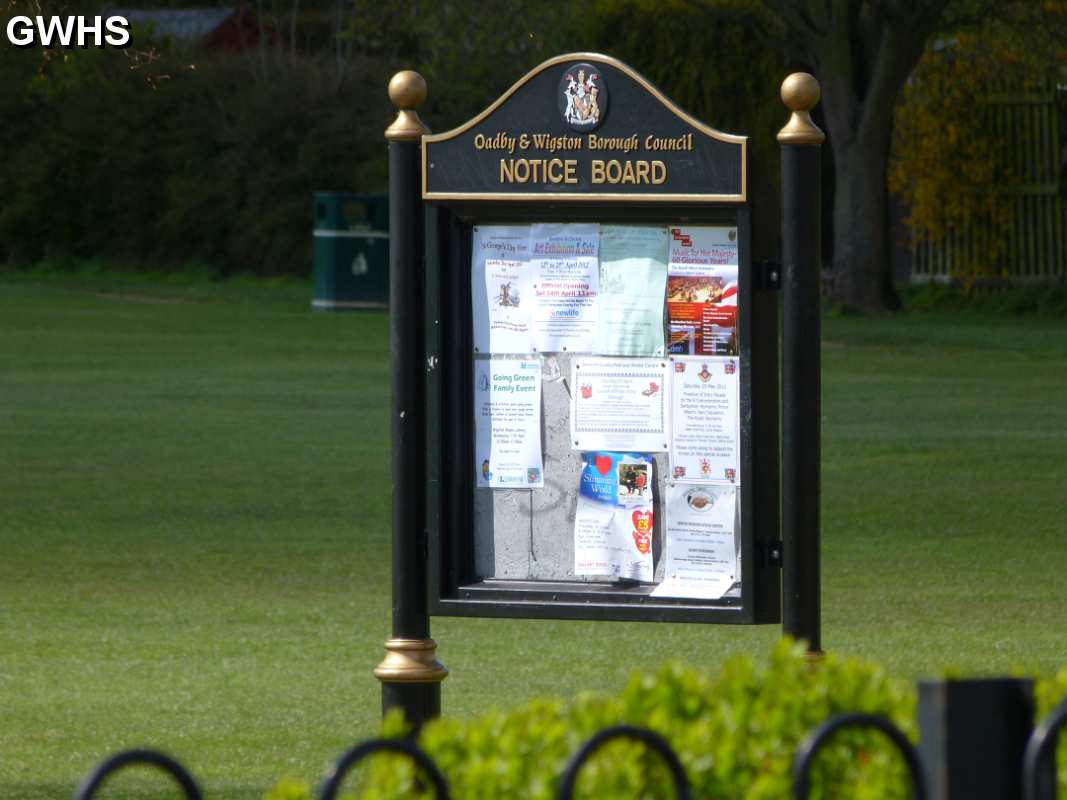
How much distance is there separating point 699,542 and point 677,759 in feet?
9.03

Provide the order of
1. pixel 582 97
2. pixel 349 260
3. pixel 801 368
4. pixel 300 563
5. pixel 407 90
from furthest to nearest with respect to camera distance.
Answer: pixel 349 260 → pixel 300 563 → pixel 407 90 → pixel 582 97 → pixel 801 368

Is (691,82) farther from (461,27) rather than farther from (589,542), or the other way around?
(589,542)

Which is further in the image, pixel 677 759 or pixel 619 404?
pixel 619 404

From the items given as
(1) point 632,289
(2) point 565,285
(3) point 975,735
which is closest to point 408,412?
(2) point 565,285

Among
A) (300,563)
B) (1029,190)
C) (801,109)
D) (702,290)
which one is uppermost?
(1029,190)

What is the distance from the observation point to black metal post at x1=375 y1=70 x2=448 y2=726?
246 inches

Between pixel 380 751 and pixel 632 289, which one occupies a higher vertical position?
pixel 632 289

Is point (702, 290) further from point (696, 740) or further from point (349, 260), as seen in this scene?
point (349, 260)

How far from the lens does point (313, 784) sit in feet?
22.4

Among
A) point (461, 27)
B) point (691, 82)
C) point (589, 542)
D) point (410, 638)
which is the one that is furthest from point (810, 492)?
point (691, 82)

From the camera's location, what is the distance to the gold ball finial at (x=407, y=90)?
6453 millimetres

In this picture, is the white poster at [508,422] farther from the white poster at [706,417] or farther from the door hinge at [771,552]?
the door hinge at [771,552]

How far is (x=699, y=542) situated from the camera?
614 centimetres

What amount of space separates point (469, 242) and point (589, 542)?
37.6 inches
